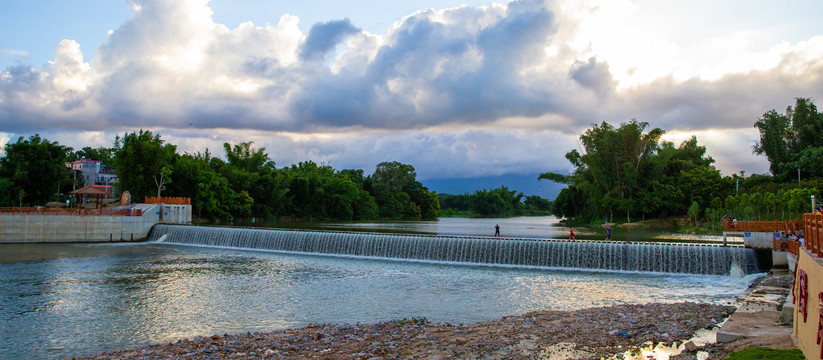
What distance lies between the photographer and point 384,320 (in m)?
11.6

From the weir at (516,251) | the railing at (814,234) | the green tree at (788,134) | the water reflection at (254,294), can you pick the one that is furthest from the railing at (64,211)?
the green tree at (788,134)

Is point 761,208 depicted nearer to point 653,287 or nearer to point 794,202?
point 794,202

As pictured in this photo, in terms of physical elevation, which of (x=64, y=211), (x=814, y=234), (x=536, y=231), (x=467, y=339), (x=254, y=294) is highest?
(x=814, y=234)

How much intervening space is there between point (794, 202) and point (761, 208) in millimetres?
5175

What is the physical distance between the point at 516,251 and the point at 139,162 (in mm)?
37579

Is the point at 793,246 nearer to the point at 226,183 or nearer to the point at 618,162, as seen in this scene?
the point at 618,162

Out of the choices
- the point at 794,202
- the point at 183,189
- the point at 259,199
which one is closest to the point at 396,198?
the point at 259,199

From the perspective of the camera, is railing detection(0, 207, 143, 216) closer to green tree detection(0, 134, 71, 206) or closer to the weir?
the weir

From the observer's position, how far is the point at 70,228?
104 ft

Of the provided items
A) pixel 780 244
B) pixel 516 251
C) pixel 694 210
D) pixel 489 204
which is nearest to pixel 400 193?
pixel 489 204

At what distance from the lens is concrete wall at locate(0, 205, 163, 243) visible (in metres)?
30.5

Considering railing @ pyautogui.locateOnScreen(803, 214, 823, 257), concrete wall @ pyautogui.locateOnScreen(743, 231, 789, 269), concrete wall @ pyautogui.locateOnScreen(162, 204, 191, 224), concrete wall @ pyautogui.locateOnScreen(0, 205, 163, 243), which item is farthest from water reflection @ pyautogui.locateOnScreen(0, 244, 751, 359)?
concrete wall @ pyautogui.locateOnScreen(162, 204, 191, 224)

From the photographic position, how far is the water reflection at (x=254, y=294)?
36.2 ft

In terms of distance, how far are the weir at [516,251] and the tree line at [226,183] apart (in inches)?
867
